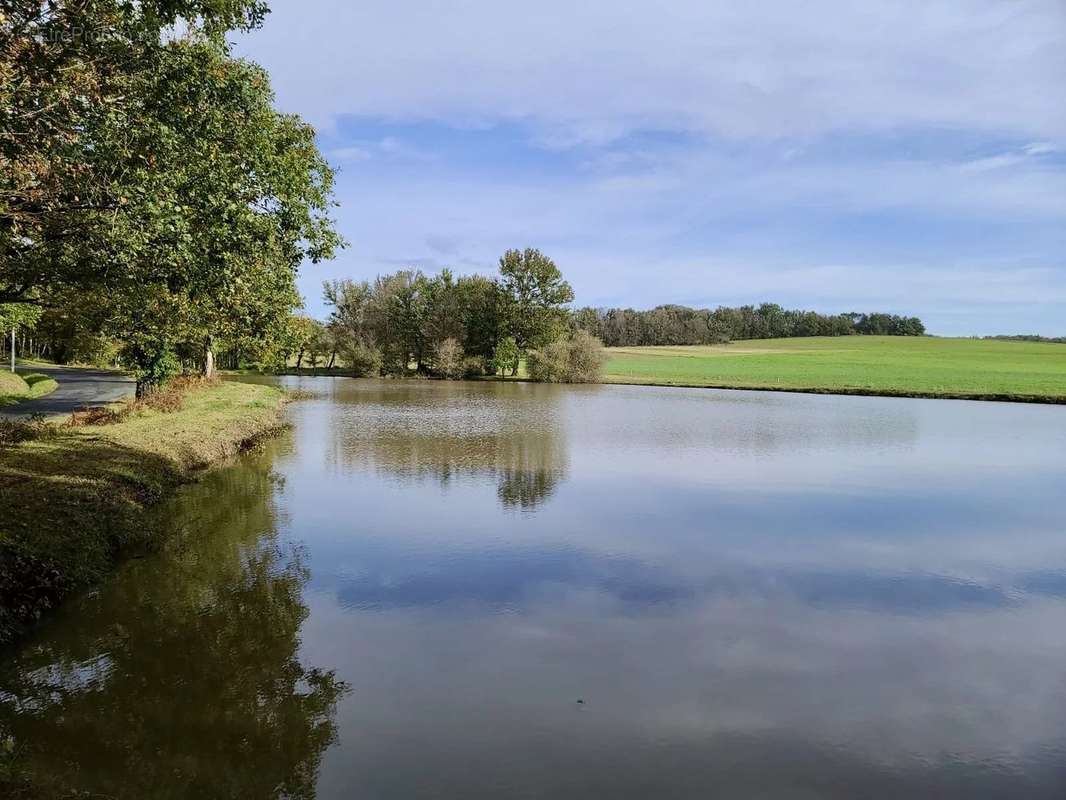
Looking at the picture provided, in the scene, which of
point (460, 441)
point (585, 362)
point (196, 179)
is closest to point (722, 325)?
point (585, 362)

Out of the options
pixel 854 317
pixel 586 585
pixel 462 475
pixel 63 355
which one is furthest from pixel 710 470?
pixel 854 317

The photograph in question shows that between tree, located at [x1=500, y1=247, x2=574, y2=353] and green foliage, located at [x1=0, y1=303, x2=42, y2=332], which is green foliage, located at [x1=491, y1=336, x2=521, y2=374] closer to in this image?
tree, located at [x1=500, y1=247, x2=574, y2=353]

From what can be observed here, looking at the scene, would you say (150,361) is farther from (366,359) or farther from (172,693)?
(366,359)

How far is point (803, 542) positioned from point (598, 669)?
22.2 feet

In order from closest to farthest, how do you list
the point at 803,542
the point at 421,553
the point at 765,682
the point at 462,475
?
the point at 765,682 → the point at 421,553 → the point at 803,542 → the point at 462,475

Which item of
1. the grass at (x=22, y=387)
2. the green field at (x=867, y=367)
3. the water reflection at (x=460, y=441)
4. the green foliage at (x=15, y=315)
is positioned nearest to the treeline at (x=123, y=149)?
the water reflection at (x=460, y=441)

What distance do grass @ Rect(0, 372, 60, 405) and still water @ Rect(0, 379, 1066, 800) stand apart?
14.0m

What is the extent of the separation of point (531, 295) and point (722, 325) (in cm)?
7154

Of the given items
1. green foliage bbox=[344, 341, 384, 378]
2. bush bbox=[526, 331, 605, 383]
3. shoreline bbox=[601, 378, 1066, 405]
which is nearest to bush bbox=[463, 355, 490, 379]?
bush bbox=[526, 331, 605, 383]

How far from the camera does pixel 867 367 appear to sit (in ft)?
247

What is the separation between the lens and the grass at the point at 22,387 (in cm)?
2576

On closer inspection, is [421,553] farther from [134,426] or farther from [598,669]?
[134,426]

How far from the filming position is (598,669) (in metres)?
7.72

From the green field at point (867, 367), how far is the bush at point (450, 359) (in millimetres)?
15178
